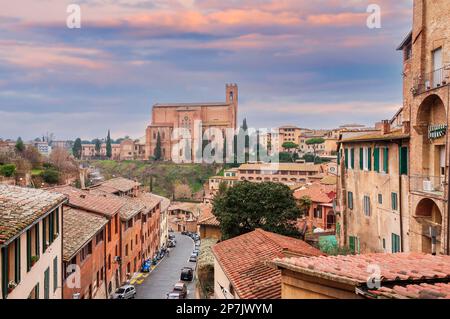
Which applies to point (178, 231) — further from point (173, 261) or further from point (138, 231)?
point (138, 231)

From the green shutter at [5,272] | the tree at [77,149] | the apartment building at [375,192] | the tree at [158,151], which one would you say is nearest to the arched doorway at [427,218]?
the apartment building at [375,192]

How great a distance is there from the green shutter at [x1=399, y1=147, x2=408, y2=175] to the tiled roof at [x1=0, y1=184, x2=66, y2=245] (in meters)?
12.7

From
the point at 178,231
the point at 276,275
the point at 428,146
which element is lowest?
the point at 178,231

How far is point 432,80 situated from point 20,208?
45.4 ft

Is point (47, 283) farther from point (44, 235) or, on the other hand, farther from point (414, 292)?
point (414, 292)

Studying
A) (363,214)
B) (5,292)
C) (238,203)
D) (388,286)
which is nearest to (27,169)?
(238,203)

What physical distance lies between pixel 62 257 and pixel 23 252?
471 centimetres

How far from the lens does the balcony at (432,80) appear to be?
14.3 meters

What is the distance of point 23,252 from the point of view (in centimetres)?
1085

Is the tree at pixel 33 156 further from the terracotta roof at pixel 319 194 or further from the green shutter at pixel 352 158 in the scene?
the green shutter at pixel 352 158

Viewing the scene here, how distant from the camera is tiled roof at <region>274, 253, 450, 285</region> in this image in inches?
267

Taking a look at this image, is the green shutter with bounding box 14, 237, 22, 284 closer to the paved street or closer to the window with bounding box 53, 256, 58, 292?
the window with bounding box 53, 256, 58, 292

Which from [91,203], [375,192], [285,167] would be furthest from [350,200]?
[285,167]

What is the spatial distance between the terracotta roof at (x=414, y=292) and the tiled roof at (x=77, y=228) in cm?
1224
